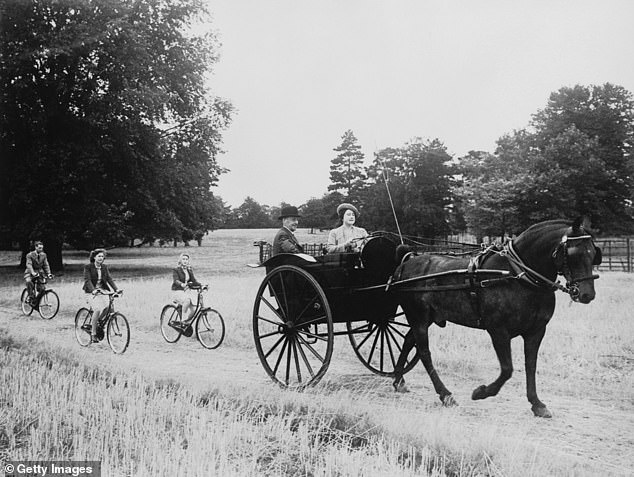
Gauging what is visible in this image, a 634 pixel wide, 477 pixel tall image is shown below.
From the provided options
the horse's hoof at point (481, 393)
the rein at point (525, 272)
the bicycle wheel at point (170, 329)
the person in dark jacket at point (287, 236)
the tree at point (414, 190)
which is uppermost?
the tree at point (414, 190)

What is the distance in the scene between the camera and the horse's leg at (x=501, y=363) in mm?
5504

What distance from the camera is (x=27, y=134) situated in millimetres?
21219

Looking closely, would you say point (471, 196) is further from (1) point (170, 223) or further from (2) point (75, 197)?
(2) point (75, 197)

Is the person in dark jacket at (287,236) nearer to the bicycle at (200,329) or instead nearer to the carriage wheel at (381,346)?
the carriage wheel at (381,346)

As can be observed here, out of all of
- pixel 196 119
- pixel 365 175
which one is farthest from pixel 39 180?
pixel 365 175

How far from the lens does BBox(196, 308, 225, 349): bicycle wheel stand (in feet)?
33.4

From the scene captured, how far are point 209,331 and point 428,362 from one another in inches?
220

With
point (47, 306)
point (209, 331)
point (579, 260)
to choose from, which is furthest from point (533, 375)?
point (47, 306)

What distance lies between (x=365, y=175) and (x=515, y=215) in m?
29.2

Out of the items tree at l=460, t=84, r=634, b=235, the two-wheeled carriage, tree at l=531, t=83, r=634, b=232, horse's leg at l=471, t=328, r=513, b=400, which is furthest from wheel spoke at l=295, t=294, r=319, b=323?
tree at l=460, t=84, r=634, b=235

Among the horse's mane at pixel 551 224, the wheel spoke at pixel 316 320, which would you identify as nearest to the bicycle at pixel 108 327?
the wheel spoke at pixel 316 320

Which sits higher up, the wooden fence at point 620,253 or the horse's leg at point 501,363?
the wooden fence at point 620,253

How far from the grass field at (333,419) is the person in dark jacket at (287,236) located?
182cm

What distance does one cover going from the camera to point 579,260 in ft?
16.5
